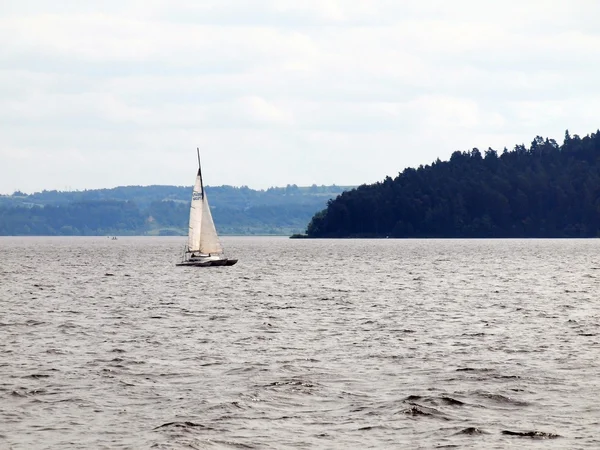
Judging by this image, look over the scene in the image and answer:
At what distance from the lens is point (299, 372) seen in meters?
37.3

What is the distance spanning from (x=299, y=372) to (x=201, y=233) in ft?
265

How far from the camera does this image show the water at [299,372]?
27.4m

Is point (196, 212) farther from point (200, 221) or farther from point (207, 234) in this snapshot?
point (207, 234)

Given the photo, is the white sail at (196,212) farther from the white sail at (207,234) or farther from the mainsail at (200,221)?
the white sail at (207,234)

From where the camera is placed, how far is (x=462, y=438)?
26.7 m

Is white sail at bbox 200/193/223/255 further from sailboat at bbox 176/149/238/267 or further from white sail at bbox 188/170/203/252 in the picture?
white sail at bbox 188/170/203/252

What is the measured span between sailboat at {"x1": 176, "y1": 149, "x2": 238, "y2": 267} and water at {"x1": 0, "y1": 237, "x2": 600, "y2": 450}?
1474 inches

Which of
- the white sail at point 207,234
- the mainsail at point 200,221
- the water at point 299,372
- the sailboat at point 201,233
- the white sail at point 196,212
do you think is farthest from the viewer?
the white sail at point 207,234

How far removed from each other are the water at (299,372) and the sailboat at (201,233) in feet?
123

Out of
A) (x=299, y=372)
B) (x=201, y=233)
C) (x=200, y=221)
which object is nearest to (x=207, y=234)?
(x=201, y=233)

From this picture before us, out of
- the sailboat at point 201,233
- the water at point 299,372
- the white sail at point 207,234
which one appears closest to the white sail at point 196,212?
the sailboat at point 201,233

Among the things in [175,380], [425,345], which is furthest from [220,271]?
[175,380]

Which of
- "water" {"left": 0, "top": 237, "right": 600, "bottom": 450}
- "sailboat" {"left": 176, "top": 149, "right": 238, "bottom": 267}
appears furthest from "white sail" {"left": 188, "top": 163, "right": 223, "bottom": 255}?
"water" {"left": 0, "top": 237, "right": 600, "bottom": 450}

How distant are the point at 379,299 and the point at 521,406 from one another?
47332mm
